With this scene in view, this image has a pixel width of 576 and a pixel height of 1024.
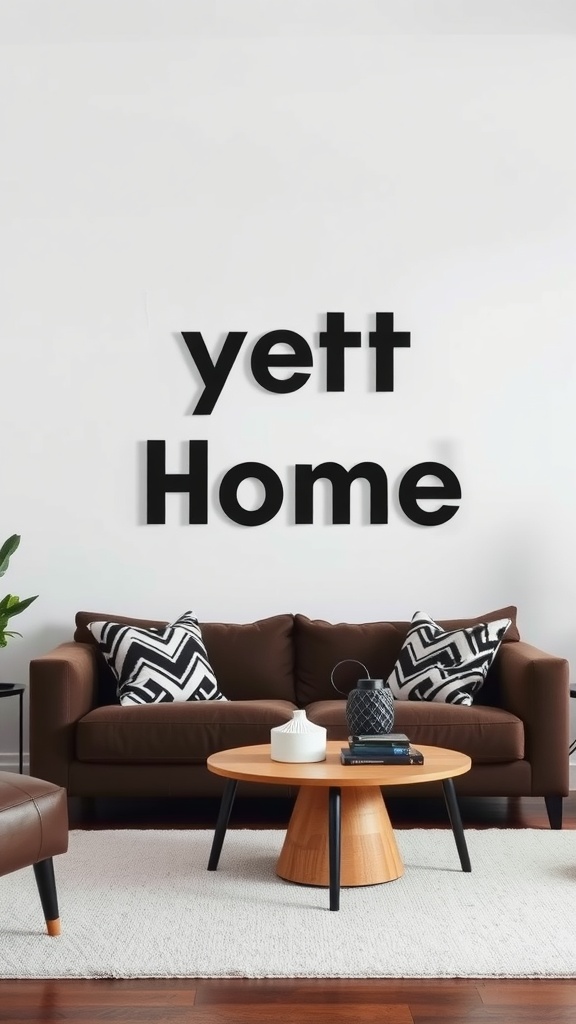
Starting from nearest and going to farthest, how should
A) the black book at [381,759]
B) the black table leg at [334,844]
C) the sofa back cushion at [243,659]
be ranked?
the black table leg at [334,844] < the black book at [381,759] < the sofa back cushion at [243,659]

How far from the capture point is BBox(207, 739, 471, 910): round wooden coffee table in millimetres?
2912

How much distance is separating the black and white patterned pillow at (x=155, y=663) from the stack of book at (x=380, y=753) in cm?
112

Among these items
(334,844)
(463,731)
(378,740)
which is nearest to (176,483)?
(463,731)

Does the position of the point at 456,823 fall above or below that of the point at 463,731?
below

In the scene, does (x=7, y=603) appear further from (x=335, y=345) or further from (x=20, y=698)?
(x=335, y=345)

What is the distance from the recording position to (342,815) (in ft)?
9.93

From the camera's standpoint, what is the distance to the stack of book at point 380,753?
3045mm

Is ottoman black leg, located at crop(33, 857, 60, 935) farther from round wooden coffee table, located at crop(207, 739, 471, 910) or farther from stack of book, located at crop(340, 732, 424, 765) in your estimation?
stack of book, located at crop(340, 732, 424, 765)

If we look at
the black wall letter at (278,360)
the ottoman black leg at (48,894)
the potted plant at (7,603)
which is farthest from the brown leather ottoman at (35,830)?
the black wall letter at (278,360)

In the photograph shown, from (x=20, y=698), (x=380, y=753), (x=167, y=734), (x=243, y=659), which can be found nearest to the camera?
(x=380, y=753)

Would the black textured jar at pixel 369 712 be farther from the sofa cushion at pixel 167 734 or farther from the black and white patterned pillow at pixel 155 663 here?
the black and white patterned pillow at pixel 155 663

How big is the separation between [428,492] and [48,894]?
267 cm

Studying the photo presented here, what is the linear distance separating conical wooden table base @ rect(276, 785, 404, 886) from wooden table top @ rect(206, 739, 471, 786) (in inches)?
4.5

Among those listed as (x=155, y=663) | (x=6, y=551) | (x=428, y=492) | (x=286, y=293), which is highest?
(x=286, y=293)
